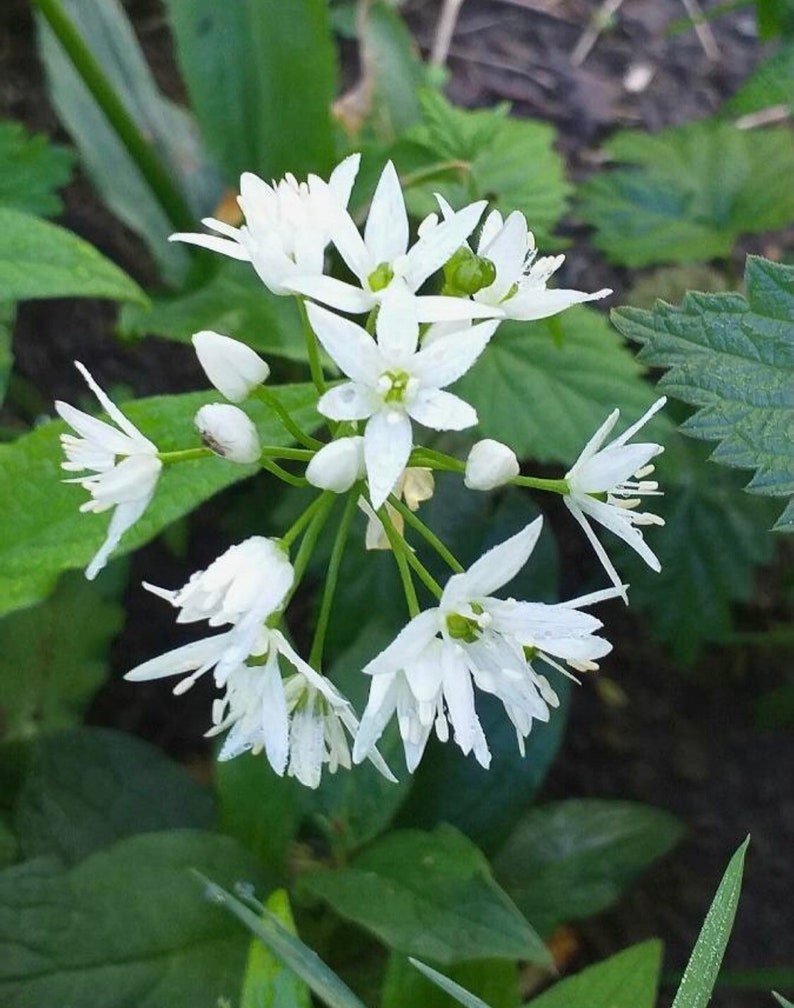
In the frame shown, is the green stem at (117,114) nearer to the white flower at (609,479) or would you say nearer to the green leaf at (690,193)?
the green leaf at (690,193)

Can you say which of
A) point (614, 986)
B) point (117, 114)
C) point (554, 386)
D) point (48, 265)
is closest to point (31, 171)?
point (117, 114)

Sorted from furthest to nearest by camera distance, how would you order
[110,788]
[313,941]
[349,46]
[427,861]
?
[349,46] < [110,788] < [313,941] < [427,861]

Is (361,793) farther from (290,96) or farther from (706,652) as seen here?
(290,96)

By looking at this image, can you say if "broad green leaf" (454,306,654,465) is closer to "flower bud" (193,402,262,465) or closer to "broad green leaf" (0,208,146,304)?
"broad green leaf" (0,208,146,304)

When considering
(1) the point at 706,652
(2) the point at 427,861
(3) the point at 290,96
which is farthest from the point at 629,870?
(3) the point at 290,96

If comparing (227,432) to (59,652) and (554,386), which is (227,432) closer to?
(554,386)

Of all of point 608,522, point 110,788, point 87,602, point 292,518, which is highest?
point 608,522
